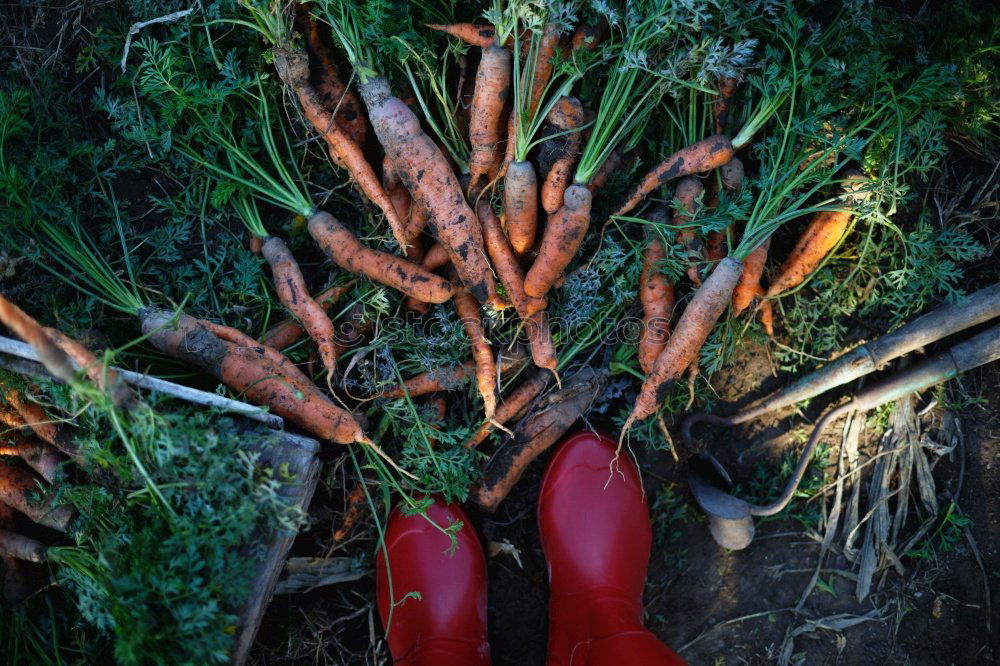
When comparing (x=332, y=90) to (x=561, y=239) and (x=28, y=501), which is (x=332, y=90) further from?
(x=28, y=501)

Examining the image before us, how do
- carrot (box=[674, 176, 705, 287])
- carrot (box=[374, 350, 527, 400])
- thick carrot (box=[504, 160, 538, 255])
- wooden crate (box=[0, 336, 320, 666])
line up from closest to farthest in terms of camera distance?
wooden crate (box=[0, 336, 320, 666])
thick carrot (box=[504, 160, 538, 255])
carrot (box=[674, 176, 705, 287])
carrot (box=[374, 350, 527, 400])

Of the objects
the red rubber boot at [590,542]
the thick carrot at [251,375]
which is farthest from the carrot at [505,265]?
the thick carrot at [251,375]

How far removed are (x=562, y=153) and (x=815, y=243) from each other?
3.49 ft

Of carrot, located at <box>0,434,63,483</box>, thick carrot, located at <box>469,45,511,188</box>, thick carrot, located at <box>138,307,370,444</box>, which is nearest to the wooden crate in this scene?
thick carrot, located at <box>138,307,370,444</box>

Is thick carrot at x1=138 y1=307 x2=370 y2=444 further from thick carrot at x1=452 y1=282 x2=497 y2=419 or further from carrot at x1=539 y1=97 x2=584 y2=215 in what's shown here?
carrot at x1=539 y1=97 x2=584 y2=215

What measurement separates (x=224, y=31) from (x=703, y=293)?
2.10 m

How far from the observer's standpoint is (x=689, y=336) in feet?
7.88

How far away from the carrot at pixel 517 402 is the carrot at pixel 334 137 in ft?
2.46

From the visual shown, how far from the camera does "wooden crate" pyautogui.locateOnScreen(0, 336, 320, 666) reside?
6.70 feet

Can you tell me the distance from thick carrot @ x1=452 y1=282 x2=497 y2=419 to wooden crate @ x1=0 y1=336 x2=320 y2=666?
668 mm

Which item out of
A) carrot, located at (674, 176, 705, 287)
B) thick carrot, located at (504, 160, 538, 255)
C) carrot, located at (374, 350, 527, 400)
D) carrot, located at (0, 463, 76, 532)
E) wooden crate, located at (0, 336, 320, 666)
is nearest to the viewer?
wooden crate, located at (0, 336, 320, 666)

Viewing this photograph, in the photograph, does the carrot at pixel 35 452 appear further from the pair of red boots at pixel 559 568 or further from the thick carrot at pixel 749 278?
the thick carrot at pixel 749 278

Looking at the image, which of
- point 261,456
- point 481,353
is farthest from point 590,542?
point 261,456

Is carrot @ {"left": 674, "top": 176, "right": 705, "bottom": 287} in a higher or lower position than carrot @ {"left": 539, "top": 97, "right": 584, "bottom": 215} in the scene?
lower
